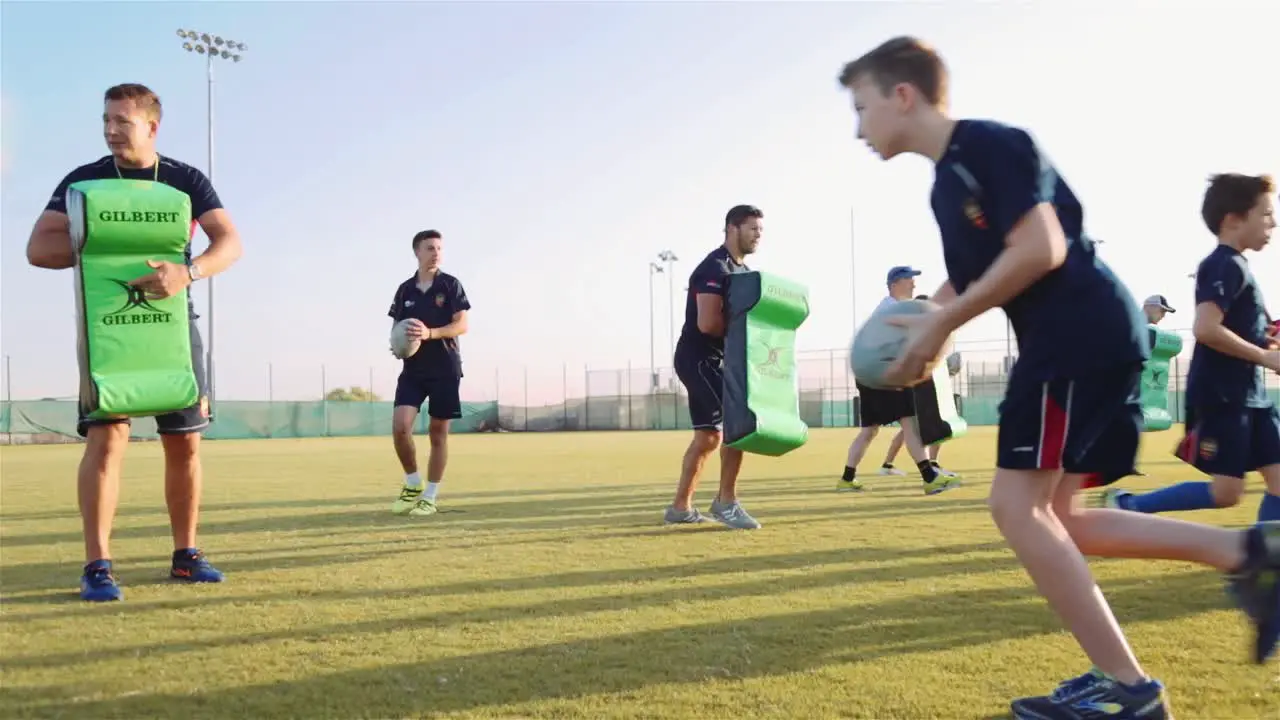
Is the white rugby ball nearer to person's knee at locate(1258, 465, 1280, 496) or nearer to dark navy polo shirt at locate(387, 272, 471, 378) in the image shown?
dark navy polo shirt at locate(387, 272, 471, 378)

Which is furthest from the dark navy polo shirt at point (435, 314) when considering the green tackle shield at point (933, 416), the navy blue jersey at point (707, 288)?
the green tackle shield at point (933, 416)

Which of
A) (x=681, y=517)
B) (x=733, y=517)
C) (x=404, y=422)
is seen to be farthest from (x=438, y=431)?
(x=733, y=517)

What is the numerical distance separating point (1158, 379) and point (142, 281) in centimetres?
990

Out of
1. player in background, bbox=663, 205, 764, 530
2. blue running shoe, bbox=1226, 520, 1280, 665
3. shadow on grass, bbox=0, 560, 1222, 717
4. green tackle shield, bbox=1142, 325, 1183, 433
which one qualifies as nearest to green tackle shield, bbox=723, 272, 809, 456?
player in background, bbox=663, 205, 764, 530

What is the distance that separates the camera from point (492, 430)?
54.8m

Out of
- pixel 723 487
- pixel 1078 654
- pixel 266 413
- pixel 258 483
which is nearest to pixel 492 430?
pixel 266 413

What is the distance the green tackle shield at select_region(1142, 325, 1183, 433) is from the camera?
972cm

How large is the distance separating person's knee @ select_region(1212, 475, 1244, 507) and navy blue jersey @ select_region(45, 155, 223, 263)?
4906 mm

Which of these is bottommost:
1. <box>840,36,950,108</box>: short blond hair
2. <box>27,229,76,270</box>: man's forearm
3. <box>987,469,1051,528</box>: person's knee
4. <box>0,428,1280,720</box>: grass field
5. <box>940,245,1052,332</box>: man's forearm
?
<box>0,428,1280,720</box>: grass field

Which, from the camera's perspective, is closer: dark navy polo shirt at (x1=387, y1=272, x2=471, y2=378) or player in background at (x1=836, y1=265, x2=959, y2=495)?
dark navy polo shirt at (x1=387, y1=272, x2=471, y2=378)

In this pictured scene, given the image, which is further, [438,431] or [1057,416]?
[438,431]

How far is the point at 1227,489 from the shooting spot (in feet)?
15.1

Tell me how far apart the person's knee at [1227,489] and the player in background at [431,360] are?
18.2 feet

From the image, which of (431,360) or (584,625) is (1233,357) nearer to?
(584,625)
